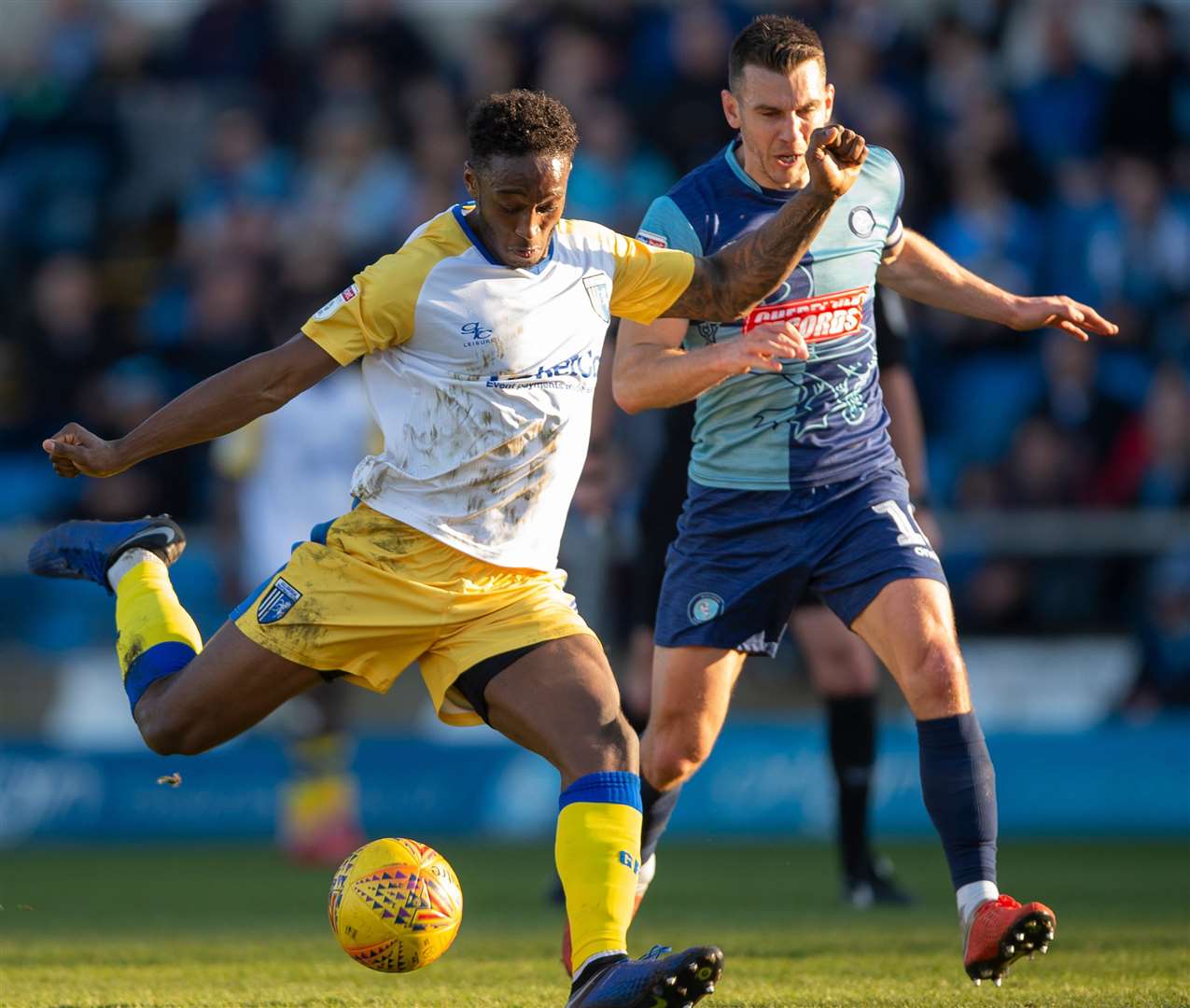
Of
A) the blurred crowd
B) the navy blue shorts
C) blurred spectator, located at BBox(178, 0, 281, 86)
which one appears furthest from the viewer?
blurred spectator, located at BBox(178, 0, 281, 86)

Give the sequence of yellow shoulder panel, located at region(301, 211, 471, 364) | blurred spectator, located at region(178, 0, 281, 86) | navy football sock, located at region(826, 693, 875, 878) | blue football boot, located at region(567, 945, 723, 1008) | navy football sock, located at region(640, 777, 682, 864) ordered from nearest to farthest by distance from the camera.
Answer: blue football boot, located at region(567, 945, 723, 1008) < yellow shoulder panel, located at region(301, 211, 471, 364) < navy football sock, located at region(640, 777, 682, 864) < navy football sock, located at region(826, 693, 875, 878) < blurred spectator, located at region(178, 0, 281, 86)

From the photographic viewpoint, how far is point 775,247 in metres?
5.53

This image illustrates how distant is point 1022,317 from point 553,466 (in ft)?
5.93

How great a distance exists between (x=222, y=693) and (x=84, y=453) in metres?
0.79

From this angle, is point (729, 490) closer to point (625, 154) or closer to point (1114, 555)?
point (1114, 555)

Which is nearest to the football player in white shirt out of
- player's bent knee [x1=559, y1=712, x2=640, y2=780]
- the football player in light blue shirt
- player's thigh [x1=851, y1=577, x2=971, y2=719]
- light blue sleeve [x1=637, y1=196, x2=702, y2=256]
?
player's bent knee [x1=559, y1=712, x2=640, y2=780]

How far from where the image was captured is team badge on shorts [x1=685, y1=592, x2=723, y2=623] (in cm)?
617

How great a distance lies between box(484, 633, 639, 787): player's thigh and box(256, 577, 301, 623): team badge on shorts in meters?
0.62

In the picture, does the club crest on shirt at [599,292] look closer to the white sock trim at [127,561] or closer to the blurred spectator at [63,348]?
the white sock trim at [127,561]

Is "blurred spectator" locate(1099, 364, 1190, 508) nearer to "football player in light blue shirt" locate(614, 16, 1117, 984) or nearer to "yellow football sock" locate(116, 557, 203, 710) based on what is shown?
"football player in light blue shirt" locate(614, 16, 1117, 984)

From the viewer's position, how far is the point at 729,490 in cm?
625

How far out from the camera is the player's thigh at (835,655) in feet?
27.5

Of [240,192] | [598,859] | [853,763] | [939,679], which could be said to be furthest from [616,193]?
[598,859]

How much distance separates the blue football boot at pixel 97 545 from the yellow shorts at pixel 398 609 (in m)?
1.01
